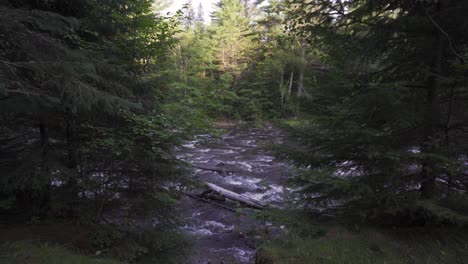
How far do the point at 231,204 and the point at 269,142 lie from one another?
414 centimetres

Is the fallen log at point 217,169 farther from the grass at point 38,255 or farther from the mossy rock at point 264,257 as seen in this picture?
the mossy rock at point 264,257

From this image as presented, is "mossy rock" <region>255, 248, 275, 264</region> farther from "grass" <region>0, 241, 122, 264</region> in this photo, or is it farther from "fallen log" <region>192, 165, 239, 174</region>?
"fallen log" <region>192, 165, 239, 174</region>

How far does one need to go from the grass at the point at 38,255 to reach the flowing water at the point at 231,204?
7.53 ft

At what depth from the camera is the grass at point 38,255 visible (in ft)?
13.2

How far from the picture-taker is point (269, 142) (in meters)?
5.18

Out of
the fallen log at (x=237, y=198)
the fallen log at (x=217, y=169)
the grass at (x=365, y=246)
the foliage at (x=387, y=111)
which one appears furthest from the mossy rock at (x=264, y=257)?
the fallen log at (x=217, y=169)

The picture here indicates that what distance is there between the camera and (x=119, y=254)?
16.9 ft

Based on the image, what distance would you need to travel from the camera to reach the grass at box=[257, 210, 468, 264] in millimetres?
3680

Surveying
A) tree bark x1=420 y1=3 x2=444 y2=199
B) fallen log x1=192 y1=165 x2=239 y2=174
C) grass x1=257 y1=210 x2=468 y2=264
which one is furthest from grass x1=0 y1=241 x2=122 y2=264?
fallen log x1=192 y1=165 x2=239 y2=174

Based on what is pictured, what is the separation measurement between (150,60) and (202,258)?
442 centimetres

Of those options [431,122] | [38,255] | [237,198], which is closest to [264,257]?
[431,122]

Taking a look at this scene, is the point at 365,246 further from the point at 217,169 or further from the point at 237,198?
the point at 217,169

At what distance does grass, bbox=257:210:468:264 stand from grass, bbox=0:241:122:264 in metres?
2.76

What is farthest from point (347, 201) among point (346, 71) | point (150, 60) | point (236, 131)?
point (236, 131)
